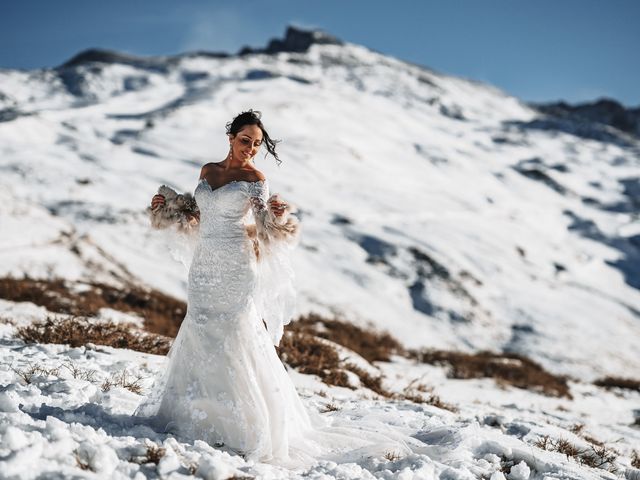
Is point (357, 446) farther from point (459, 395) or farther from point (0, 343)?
point (459, 395)

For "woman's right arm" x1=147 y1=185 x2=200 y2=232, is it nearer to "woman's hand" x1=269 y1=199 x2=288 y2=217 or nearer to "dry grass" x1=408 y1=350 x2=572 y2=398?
"woman's hand" x1=269 y1=199 x2=288 y2=217

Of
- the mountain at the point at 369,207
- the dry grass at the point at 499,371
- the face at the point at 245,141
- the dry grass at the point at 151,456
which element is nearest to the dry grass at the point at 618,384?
the mountain at the point at 369,207

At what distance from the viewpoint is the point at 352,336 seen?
1492 cm

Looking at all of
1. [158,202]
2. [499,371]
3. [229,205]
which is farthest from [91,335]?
[499,371]

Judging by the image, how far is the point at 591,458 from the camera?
6.09 m

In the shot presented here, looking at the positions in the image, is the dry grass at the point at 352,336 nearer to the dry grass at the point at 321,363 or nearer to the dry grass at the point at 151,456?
the dry grass at the point at 321,363

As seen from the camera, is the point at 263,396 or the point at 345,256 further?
the point at 345,256

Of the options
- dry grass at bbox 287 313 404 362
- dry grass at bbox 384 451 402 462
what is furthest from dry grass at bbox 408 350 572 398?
dry grass at bbox 384 451 402 462

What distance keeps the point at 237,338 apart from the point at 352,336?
10255mm

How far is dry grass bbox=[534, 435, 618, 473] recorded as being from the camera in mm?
6027

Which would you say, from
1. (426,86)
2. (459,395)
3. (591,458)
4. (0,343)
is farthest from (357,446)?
(426,86)

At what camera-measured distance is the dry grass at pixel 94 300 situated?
1122cm

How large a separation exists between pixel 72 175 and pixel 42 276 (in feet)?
35.4

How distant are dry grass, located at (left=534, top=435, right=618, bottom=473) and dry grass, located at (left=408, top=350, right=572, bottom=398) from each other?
6504 mm
